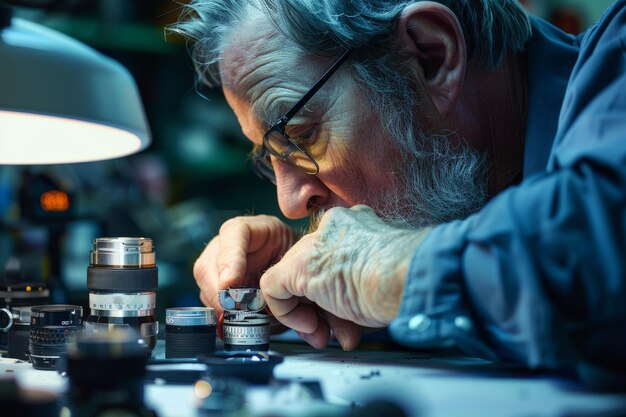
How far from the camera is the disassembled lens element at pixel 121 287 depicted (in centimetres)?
108

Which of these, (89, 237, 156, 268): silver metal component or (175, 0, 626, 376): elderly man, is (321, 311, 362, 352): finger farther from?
(89, 237, 156, 268): silver metal component

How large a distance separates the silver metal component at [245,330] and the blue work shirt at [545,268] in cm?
35

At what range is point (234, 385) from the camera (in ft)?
2.40

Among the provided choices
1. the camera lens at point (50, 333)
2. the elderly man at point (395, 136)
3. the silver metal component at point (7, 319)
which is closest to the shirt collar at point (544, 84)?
the elderly man at point (395, 136)

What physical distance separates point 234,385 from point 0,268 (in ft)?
5.42

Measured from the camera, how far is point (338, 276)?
99cm

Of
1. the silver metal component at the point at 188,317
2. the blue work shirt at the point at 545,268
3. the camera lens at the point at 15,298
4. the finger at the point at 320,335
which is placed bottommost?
the finger at the point at 320,335

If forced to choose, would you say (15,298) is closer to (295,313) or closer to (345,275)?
(295,313)

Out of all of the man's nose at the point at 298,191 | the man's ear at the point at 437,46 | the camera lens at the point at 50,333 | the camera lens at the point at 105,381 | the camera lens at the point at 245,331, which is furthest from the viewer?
the man's nose at the point at 298,191

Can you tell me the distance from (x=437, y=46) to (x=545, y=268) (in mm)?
621

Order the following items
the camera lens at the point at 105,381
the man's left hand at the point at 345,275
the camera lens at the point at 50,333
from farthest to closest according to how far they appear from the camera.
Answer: the camera lens at the point at 50,333 → the man's left hand at the point at 345,275 → the camera lens at the point at 105,381

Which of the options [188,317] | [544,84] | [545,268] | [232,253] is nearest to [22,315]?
[188,317]

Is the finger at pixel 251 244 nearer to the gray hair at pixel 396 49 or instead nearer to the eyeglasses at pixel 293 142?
the eyeglasses at pixel 293 142

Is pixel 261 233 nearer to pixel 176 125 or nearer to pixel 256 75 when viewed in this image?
pixel 256 75
